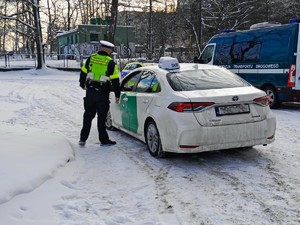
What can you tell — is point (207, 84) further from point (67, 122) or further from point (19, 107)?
point (19, 107)

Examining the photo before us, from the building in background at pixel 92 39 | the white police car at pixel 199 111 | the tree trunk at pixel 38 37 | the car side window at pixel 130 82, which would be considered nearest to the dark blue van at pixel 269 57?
the white police car at pixel 199 111

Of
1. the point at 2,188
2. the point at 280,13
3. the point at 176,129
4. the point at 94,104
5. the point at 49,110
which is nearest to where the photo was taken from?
the point at 2,188

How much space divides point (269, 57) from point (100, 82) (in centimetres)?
682

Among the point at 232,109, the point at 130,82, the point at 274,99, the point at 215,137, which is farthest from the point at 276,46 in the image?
the point at 215,137

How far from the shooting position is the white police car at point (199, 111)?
17.6ft

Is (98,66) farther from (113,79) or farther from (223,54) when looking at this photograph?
(223,54)

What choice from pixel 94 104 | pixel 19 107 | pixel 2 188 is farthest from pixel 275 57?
pixel 2 188

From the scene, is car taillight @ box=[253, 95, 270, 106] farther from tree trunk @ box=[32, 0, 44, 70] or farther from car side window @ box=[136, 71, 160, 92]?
tree trunk @ box=[32, 0, 44, 70]

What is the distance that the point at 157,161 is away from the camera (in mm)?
5906

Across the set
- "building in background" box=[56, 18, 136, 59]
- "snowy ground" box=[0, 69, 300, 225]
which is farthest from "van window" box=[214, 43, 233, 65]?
"building in background" box=[56, 18, 136, 59]

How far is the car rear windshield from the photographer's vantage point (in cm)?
588

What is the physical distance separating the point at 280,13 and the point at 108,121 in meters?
39.4

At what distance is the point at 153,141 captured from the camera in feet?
20.0

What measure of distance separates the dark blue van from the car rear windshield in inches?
213
